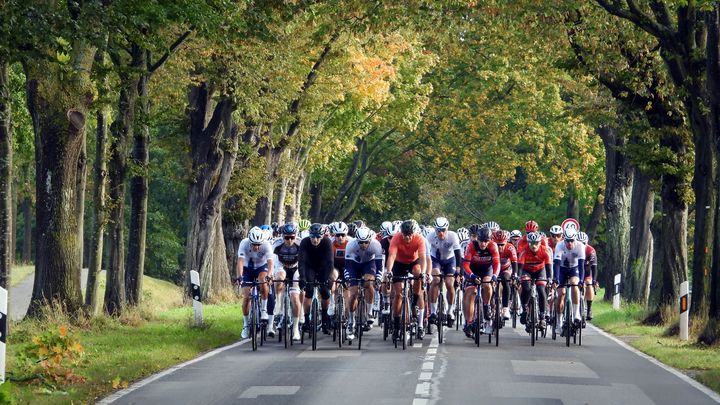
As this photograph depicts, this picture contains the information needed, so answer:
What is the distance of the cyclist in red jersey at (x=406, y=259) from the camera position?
2236 cm

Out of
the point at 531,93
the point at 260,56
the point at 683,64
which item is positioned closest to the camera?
the point at 683,64

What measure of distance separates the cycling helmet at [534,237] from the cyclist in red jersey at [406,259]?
9.05 feet

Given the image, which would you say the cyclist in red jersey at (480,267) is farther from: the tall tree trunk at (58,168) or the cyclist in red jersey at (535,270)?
the tall tree trunk at (58,168)

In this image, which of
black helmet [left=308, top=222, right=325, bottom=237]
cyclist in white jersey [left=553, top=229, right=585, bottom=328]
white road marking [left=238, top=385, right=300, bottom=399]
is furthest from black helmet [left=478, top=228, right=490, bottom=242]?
white road marking [left=238, top=385, right=300, bottom=399]

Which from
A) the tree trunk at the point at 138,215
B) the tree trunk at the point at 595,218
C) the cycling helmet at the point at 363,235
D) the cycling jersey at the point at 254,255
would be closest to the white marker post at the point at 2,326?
the cycling jersey at the point at 254,255

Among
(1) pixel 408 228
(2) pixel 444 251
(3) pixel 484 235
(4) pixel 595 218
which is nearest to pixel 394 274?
(1) pixel 408 228

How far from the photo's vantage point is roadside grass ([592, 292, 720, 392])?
743 inches

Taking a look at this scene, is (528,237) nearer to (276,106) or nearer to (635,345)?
(635,345)

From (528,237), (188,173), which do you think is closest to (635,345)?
(528,237)

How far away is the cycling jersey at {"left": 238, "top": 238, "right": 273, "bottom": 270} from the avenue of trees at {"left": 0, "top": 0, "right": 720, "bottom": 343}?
127 inches

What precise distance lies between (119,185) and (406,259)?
7.02 meters

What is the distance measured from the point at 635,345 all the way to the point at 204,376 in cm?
989

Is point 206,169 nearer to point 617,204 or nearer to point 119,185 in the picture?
point 119,185

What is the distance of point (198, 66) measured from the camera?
102 ft
